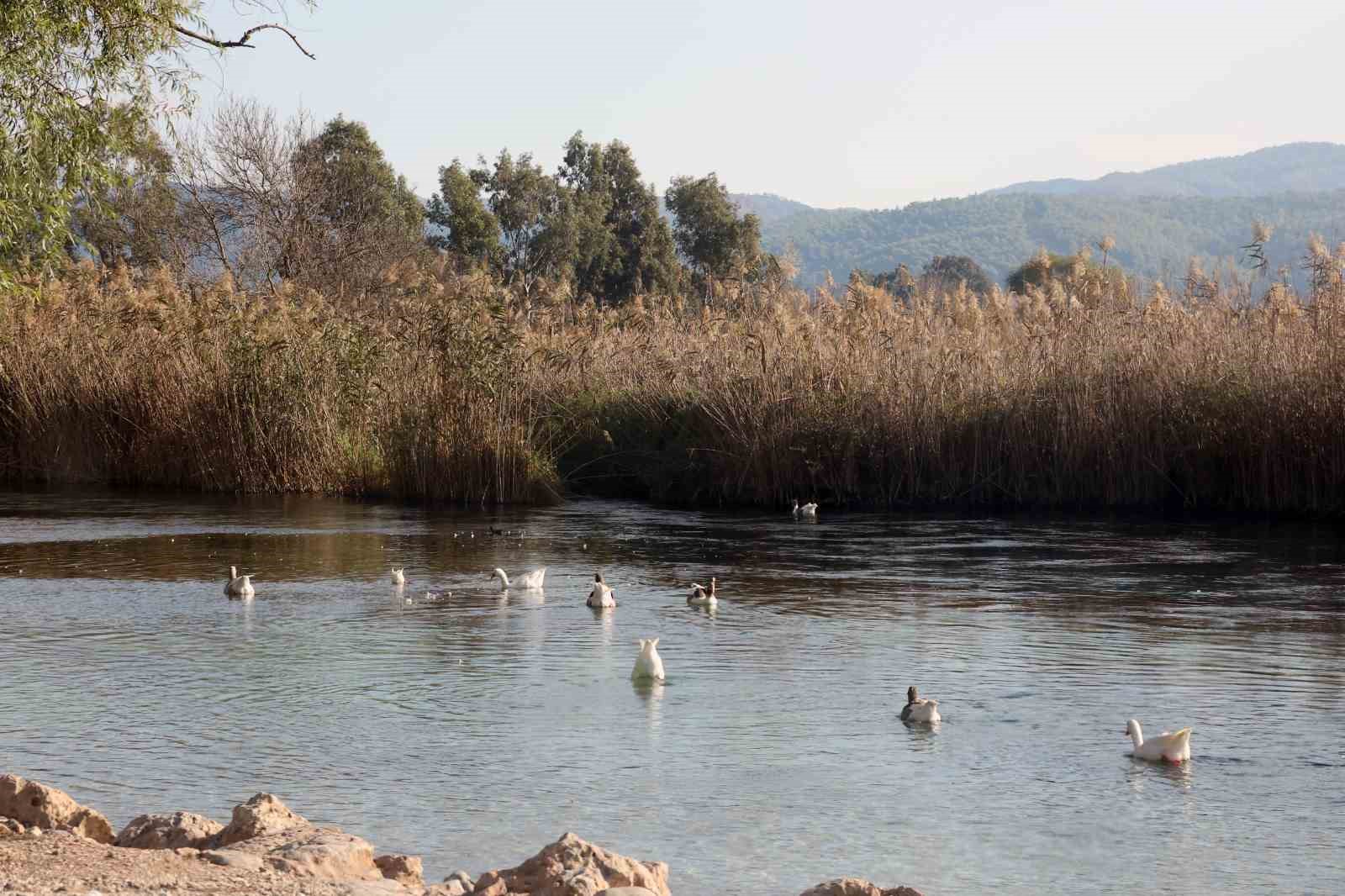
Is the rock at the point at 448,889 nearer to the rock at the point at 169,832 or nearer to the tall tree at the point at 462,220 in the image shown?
the rock at the point at 169,832

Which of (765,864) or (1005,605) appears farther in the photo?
(1005,605)

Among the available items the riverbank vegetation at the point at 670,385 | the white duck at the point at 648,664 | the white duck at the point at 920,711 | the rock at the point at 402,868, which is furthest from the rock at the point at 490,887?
the riverbank vegetation at the point at 670,385

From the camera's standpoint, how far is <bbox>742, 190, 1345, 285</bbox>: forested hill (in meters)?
134

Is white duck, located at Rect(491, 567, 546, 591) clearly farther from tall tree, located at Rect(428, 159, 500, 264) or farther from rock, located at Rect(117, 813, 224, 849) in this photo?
tall tree, located at Rect(428, 159, 500, 264)

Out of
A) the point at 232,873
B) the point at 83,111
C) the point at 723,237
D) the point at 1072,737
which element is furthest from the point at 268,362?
the point at 723,237

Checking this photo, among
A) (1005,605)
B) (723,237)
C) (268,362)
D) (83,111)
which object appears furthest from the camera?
(723,237)

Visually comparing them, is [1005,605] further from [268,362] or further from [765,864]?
[268,362]

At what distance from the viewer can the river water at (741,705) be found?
629 centimetres

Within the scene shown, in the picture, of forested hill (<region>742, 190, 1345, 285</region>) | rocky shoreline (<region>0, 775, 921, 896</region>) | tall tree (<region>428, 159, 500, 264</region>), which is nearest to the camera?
rocky shoreline (<region>0, 775, 921, 896</region>)

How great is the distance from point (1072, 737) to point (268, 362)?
15.8 m

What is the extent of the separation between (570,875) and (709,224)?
61.1 metres

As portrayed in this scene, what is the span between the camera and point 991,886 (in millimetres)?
5727

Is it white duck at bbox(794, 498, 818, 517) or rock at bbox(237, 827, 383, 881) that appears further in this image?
white duck at bbox(794, 498, 818, 517)

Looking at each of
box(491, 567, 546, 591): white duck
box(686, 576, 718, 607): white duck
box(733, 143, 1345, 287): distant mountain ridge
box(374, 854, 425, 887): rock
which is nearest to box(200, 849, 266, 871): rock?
box(374, 854, 425, 887): rock
